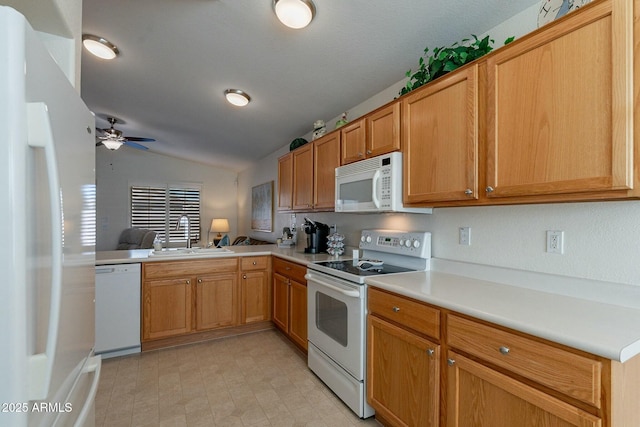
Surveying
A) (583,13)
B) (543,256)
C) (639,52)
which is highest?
(583,13)

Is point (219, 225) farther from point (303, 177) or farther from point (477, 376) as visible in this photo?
point (477, 376)

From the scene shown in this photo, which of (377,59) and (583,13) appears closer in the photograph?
(583,13)

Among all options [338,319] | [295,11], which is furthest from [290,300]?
[295,11]

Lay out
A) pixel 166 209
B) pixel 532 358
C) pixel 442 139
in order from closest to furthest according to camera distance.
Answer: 1. pixel 532 358
2. pixel 442 139
3. pixel 166 209

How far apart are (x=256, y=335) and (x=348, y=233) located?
1.45m

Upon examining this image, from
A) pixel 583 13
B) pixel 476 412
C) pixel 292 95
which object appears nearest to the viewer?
pixel 583 13

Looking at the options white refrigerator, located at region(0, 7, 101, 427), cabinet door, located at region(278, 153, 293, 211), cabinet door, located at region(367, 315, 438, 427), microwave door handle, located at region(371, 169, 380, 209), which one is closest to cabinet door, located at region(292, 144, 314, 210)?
cabinet door, located at region(278, 153, 293, 211)

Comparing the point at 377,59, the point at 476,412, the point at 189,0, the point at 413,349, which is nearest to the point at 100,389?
the point at 413,349

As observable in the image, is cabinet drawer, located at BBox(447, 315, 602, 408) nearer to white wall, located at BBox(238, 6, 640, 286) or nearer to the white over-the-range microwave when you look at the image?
white wall, located at BBox(238, 6, 640, 286)

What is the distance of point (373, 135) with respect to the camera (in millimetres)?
2209

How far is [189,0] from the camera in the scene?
1.96 m

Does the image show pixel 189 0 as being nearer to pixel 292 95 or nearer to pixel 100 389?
pixel 292 95

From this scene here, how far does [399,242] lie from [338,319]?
0.70m

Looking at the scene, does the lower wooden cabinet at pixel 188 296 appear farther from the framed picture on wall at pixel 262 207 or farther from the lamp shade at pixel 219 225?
the lamp shade at pixel 219 225
